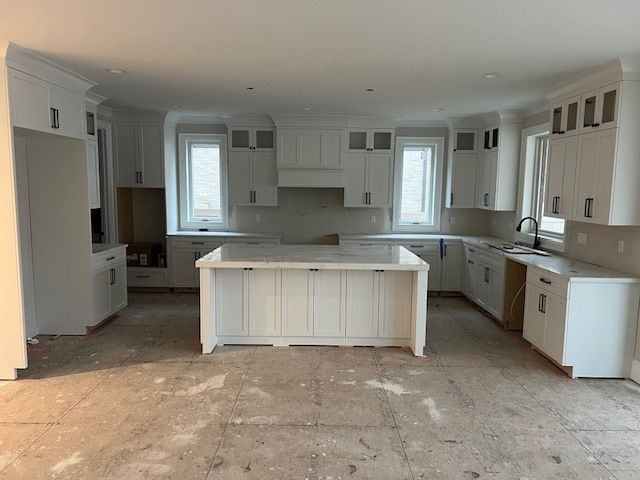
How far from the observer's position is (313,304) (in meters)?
4.32

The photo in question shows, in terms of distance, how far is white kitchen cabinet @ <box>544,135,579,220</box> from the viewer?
13.6ft

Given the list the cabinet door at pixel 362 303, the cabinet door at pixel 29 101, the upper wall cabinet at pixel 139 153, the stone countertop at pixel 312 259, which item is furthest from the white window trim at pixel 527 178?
the cabinet door at pixel 29 101

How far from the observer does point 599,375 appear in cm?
370

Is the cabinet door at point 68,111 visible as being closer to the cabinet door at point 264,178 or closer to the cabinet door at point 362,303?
the cabinet door at point 264,178

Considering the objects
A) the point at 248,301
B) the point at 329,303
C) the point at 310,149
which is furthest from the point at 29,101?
the point at 310,149

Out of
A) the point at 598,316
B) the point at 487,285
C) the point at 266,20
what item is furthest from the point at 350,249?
the point at 266,20

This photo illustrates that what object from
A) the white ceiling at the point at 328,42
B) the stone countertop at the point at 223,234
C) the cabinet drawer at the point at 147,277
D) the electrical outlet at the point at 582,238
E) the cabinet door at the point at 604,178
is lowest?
the cabinet drawer at the point at 147,277

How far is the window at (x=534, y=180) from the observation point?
5375 millimetres

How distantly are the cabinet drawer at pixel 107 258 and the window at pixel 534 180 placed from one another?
196 inches

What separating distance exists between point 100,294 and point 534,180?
526 centimetres

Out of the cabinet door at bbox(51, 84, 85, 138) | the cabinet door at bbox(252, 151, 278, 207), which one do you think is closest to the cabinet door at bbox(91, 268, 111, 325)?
the cabinet door at bbox(51, 84, 85, 138)

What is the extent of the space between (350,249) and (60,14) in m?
3.19

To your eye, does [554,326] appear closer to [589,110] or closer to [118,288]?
[589,110]

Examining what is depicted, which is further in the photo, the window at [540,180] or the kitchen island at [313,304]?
the window at [540,180]
